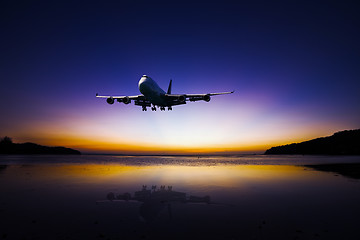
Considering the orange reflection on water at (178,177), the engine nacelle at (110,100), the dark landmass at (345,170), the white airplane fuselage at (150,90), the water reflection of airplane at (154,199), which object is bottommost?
the water reflection of airplane at (154,199)

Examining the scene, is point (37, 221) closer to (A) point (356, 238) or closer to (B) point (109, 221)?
(B) point (109, 221)

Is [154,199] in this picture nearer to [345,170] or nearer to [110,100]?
[345,170]

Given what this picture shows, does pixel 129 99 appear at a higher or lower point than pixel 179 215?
higher

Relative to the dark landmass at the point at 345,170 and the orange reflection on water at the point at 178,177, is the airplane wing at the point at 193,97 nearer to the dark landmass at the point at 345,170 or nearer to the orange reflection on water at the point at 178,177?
the orange reflection on water at the point at 178,177

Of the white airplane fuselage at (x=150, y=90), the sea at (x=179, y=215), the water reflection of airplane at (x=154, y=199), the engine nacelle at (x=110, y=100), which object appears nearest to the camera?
the sea at (x=179, y=215)

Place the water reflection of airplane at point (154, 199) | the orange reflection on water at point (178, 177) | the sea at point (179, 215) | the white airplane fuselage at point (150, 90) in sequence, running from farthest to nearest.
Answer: the white airplane fuselage at point (150, 90) → the orange reflection on water at point (178, 177) → the water reflection of airplane at point (154, 199) → the sea at point (179, 215)

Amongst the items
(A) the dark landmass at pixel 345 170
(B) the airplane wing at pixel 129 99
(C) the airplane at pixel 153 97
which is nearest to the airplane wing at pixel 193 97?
(C) the airplane at pixel 153 97

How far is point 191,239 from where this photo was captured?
6.87m

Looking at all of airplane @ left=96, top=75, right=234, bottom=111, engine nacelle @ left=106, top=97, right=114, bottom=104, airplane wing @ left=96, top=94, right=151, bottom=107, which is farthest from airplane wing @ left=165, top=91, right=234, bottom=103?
engine nacelle @ left=106, top=97, right=114, bottom=104

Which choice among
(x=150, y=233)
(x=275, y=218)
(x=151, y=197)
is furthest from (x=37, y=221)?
(x=275, y=218)

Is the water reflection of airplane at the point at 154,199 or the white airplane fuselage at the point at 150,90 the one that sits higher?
the white airplane fuselage at the point at 150,90

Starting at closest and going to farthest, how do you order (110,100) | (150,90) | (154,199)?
(154,199), (150,90), (110,100)

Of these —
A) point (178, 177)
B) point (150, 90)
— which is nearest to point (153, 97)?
point (150, 90)

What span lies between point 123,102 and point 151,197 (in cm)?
3629
